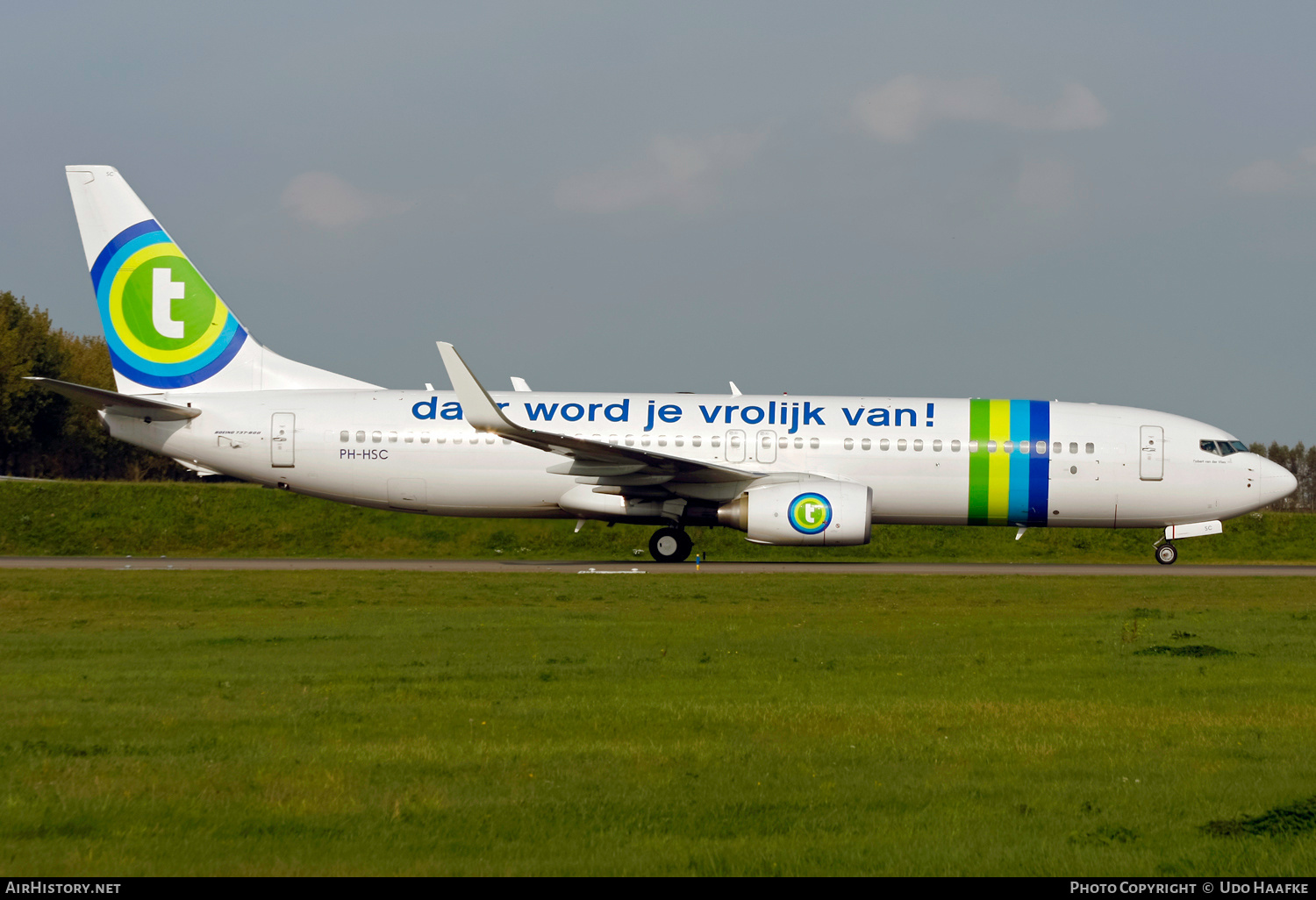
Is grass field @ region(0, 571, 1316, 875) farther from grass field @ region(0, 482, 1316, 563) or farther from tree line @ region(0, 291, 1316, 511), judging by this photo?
tree line @ region(0, 291, 1316, 511)

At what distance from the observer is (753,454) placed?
24750 millimetres

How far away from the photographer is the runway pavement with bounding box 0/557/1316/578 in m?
22.4

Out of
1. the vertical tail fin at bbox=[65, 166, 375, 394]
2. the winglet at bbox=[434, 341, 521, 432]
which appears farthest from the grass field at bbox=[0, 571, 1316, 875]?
the vertical tail fin at bbox=[65, 166, 375, 394]

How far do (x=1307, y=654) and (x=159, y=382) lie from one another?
21912 millimetres

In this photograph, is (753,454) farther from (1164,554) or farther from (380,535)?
(380,535)

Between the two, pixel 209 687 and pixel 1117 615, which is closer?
pixel 209 687

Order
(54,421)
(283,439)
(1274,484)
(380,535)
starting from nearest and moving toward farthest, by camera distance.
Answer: (283,439) < (1274,484) < (380,535) < (54,421)

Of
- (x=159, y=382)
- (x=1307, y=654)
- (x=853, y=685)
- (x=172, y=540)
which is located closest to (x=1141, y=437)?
(x=1307, y=654)

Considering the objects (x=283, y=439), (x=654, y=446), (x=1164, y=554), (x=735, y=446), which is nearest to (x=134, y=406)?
(x=283, y=439)

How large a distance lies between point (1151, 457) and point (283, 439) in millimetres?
17377

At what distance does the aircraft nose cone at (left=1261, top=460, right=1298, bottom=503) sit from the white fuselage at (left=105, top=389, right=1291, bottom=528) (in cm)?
4
